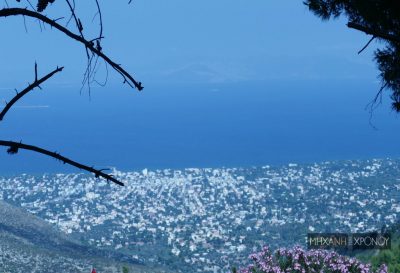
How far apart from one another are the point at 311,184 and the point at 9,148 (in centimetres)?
12458

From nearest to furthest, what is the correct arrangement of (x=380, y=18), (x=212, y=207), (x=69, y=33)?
(x=69, y=33), (x=380, y=18), (x=212, y=207)

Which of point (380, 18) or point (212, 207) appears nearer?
point (380, 18)

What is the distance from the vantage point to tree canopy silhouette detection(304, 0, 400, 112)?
24.3ft

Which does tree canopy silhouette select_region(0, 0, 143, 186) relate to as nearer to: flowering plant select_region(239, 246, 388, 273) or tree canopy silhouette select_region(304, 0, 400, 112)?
tree canopy silhouette select_region(304, 0, 400, 112)

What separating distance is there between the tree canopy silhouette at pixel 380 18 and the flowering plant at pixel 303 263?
2502 millimetres

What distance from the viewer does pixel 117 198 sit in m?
123

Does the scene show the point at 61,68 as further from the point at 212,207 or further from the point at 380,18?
the point at 212,207

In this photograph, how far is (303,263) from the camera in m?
9.54

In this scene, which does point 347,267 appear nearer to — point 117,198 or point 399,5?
point 399,5

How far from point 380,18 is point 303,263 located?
3924 millimetres

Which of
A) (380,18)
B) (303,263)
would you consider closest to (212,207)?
(303,263)

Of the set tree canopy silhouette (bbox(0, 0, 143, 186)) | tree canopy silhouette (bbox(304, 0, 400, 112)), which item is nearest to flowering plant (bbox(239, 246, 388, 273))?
tree canopy silhouette (bbox(304, 0, 400, 112))

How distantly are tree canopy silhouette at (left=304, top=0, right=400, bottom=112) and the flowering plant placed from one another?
2502mm

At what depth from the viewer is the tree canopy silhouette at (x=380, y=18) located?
7406 mm
